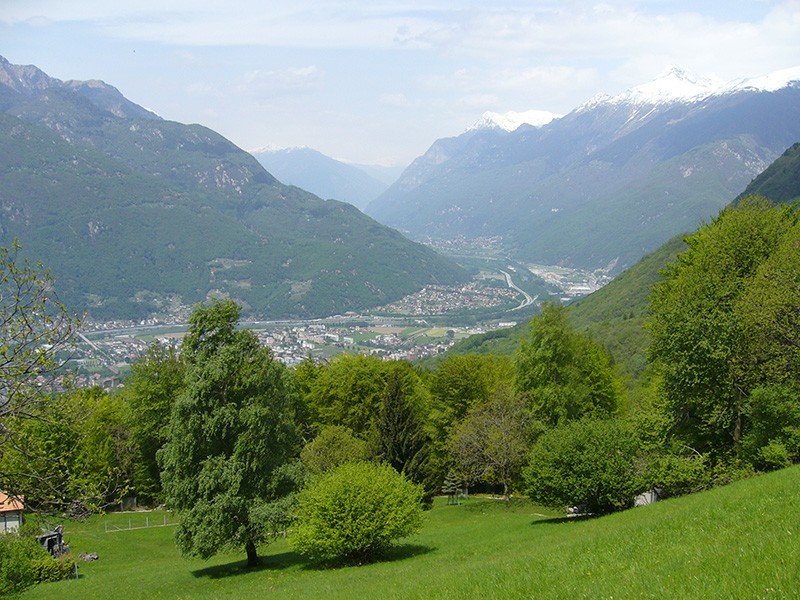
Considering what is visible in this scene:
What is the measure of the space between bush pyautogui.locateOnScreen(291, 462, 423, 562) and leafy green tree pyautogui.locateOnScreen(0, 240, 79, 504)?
14569mm

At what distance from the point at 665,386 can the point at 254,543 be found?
1977 cm

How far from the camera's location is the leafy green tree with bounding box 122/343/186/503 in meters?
50.8

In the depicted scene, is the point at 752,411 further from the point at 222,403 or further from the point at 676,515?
the point at 222,403

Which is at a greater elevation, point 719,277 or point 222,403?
point 719,277

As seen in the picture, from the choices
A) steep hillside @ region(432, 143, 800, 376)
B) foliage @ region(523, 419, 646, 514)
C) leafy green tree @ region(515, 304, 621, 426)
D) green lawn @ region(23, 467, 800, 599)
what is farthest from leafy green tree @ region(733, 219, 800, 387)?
steep hillside @ region(432, 143, 800, 376)

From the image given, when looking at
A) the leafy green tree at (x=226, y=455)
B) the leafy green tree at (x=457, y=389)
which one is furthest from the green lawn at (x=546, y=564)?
the leafy green tree at (x=457, y=389)

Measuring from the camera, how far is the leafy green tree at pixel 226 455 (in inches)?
1126

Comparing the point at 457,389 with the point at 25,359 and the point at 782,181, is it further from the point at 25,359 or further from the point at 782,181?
the point at 782,181

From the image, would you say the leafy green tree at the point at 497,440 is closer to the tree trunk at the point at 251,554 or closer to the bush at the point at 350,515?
Answer: the bush at the point at 350,515

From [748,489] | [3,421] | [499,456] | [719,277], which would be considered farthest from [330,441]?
[3,421]

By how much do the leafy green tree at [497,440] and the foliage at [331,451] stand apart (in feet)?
21.6

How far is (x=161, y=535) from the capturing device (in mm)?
43656

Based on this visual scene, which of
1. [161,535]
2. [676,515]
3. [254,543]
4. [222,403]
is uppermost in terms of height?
[222,403]

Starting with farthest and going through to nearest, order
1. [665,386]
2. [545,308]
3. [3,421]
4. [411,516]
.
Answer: [545,308] < [665,386] < [411,516] < [3,421]
